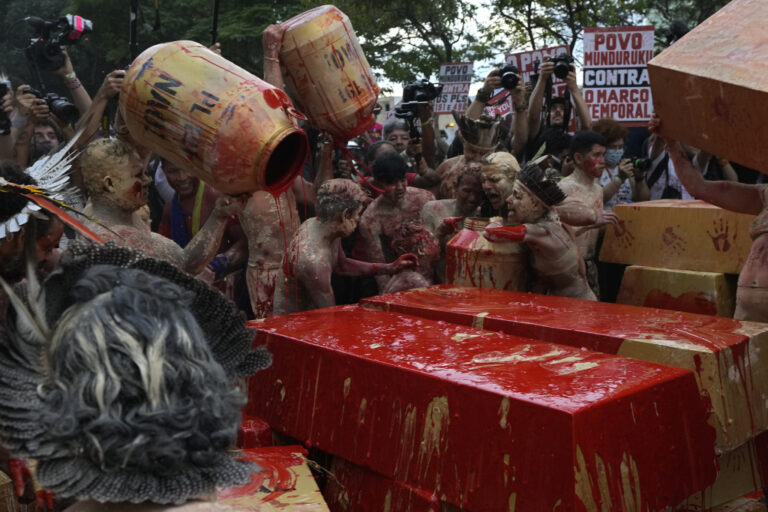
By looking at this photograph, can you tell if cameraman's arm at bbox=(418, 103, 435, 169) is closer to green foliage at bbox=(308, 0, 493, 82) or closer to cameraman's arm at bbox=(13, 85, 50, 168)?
cameraman's arm at bbox=(13, 85, 50, 168)

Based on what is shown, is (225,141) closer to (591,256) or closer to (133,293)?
(133,293)

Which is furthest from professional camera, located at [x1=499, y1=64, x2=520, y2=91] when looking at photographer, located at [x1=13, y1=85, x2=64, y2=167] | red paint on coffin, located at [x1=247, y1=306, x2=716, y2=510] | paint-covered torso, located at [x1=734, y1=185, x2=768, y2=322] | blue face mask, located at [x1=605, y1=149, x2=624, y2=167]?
red paint on coffin, located at [x1=247, y1=306, x2=716, y2=510]

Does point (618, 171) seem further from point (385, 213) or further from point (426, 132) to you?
point (385, 213)

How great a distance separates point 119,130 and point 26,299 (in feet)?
6.86

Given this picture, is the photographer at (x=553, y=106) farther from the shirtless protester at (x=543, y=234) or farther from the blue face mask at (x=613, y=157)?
the shirtless protester at (x=543, y=234)

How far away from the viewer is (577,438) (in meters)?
1.91

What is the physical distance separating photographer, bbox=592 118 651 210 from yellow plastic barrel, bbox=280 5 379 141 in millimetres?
3712

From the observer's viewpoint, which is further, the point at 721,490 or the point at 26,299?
the point at 721,490

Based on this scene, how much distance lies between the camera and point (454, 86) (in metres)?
10.4

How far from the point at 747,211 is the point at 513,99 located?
352cm

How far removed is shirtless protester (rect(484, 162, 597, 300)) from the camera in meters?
4.11

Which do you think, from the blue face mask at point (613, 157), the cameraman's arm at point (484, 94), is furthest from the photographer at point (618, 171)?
the cameraman's arm at point (484, 94)

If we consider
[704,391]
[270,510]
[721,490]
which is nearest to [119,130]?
[270,510]

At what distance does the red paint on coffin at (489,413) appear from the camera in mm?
2000
